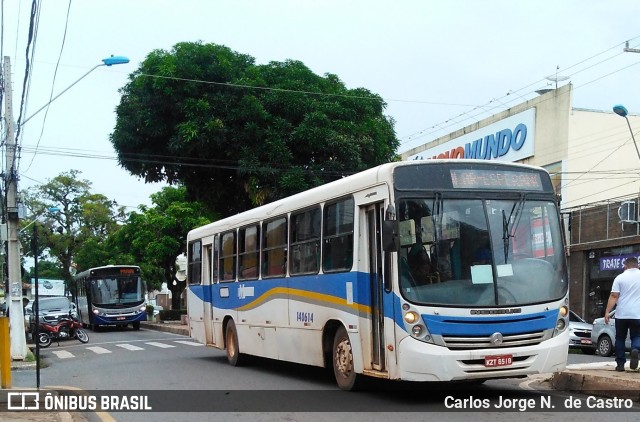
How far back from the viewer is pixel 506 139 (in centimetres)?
3622

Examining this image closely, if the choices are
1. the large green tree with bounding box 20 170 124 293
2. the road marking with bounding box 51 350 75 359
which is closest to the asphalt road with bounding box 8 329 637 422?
the road marking with bounding box 51 350 75 359

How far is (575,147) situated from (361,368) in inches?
960

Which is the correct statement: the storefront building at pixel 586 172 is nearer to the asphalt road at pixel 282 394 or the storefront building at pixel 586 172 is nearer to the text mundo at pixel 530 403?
the asphalt road at pixel 282 394

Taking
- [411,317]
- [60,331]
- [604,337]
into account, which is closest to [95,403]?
[411,317]

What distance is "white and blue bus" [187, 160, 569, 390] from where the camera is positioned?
939 cm

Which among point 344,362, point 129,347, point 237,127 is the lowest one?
point 129,347

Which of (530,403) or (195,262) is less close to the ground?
(195,262)

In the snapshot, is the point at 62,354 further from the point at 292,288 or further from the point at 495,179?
the point at 495,179

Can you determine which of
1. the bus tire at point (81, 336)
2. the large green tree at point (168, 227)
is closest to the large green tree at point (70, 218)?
the large green tree at point (168, 227)

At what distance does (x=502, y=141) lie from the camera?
36.5m

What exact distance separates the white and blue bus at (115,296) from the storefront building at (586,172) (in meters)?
17.6

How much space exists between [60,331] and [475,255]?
20543mm

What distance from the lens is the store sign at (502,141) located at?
34688 millimetres

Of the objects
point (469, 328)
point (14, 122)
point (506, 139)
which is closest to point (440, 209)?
point (469, 328)
